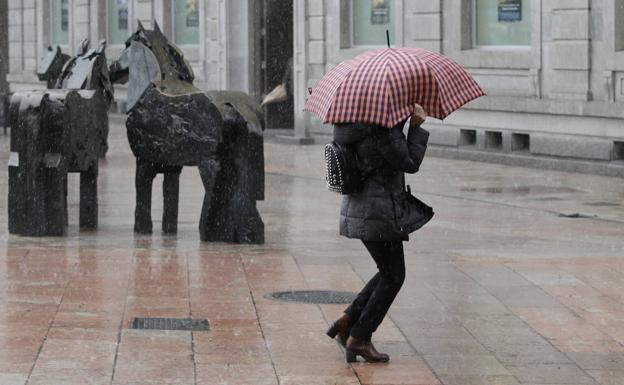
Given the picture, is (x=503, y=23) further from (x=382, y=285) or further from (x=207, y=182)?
(x=382, y=285)

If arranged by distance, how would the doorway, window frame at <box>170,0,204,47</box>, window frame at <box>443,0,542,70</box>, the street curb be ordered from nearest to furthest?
the street curb < window frame at <box>443,0,542,70</box> < the doorway < window frame at <box>170,0,204,47</box>

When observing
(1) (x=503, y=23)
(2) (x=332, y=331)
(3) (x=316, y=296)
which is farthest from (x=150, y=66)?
(1) (x=503, y=23)

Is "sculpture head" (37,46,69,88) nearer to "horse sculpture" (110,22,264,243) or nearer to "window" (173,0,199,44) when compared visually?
"window" (173,0,199,44)

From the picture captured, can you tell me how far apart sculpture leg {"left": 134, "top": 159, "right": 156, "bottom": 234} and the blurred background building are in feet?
29.1

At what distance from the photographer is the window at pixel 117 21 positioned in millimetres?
37719

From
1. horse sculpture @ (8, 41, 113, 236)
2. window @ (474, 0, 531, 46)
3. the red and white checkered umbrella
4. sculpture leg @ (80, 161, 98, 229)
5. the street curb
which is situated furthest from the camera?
window @ (474, 0, 531, 46)

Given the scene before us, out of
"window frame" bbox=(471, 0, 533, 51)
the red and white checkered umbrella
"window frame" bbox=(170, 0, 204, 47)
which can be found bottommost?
the red and white checkered umbrella

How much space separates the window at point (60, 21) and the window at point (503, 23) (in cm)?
1850

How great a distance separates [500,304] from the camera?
10414 mm

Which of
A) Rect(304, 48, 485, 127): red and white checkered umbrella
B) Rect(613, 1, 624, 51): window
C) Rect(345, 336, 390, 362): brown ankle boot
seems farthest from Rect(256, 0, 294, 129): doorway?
Rect(345, 336, 390, 362): brown ankle boot

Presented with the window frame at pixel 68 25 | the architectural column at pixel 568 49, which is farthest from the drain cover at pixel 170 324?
the window frame at pixel 68 25

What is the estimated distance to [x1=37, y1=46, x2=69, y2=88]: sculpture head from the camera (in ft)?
90.4

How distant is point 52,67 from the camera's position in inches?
1093

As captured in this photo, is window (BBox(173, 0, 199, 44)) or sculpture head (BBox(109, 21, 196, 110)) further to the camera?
window (BBox(173, 0, 199, 44))
